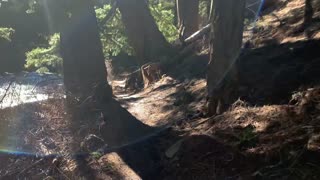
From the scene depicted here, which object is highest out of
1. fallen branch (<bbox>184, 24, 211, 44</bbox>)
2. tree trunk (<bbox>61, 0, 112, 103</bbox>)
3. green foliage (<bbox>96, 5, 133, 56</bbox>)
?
green foliage (<bbox>96, 5, 133, 56</bbox>)

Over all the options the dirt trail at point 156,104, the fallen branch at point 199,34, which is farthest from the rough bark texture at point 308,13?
the fallen branch at point 199,34

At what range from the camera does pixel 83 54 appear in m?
9.59

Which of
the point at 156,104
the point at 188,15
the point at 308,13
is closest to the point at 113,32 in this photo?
the point at 188,15

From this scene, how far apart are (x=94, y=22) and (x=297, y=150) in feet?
18.4

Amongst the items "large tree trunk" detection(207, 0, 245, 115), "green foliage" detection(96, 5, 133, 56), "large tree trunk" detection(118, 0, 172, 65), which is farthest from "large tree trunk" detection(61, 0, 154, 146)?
"green foliage" detection(96, 5, 133, 56)

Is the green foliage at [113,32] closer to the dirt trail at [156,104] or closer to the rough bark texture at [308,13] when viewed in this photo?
the dirt trail at [156,104]

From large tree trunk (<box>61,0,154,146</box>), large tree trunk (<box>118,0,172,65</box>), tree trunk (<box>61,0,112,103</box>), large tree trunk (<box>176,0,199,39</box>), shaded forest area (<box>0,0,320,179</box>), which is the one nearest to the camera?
shaded forest area (<box>0,0,320,179</box>)

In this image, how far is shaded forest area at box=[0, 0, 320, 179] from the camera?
5977mm

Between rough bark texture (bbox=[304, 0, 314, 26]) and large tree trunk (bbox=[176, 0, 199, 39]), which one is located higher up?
large tree trunk (bbox=[176, 0, 199, 39])

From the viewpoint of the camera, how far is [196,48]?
612 inches

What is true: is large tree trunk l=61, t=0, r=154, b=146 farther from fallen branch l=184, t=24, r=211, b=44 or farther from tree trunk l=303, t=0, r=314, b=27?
fallen branch l=184, t=24, r=211, b=44

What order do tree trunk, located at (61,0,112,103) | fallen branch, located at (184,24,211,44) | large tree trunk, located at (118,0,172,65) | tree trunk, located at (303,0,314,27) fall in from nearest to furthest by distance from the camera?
1. tree trunk, located at (61,0,112,103)
2. tree trunk, located at (303,0,314,27)
3. fallen branch, located at (184,24,211,44)
4. large tree trunk, located at (118,0,172,65)

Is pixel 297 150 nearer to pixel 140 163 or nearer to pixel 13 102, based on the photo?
pixel 140 163

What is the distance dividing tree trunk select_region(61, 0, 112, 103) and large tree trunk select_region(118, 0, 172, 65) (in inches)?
276
